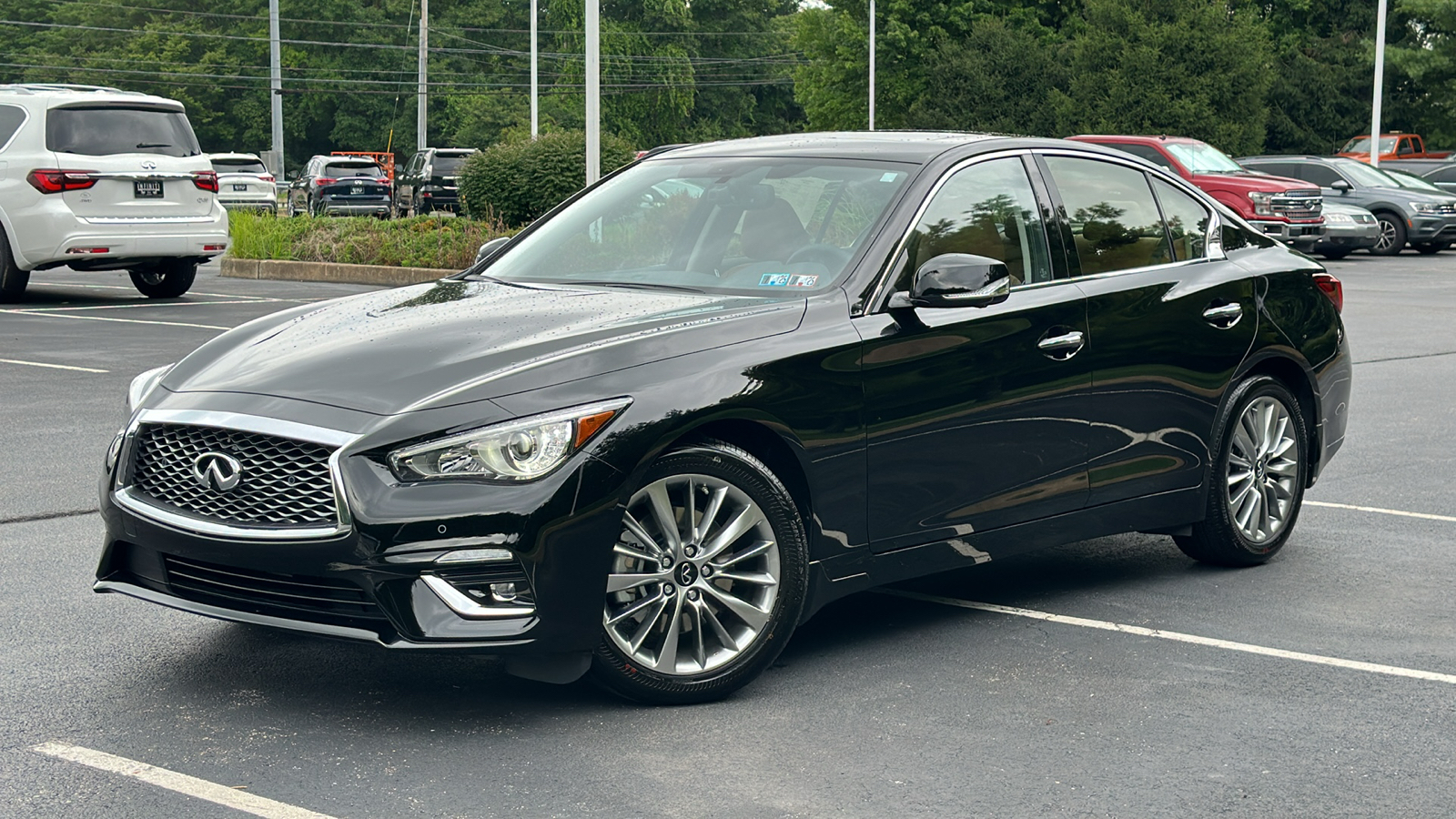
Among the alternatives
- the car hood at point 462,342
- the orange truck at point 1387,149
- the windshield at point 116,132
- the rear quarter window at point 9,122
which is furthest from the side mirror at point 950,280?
the orange truck at point 1387,149

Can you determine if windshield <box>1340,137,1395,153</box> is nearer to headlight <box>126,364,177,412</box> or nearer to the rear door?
the rear door

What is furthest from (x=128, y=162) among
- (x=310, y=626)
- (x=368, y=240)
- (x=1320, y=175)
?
(x=1320, y=175)

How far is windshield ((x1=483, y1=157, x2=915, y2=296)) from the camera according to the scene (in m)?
5.58

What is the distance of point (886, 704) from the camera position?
16.0 feet

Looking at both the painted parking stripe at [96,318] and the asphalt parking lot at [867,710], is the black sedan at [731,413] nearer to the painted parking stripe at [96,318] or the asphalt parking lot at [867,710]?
the asphalt parking lot at [867,710]

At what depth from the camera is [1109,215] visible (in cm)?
636

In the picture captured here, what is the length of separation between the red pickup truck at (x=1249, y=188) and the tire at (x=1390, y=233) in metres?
2.16

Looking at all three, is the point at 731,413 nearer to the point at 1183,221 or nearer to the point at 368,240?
the point at 1183,221

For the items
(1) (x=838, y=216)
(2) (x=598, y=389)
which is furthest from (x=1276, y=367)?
(2) (x=598, y=389)

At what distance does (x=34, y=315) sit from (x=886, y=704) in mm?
14116

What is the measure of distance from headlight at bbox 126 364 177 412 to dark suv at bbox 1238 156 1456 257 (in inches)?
1096

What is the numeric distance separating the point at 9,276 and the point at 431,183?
24.0 meters

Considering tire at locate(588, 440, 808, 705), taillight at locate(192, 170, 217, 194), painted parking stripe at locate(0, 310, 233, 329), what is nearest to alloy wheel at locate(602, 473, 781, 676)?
tire at locate(588, 440, 808, 705)

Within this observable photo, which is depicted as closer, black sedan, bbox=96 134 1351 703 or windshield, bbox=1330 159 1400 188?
black sedan, bbox=96 134 1351 703
